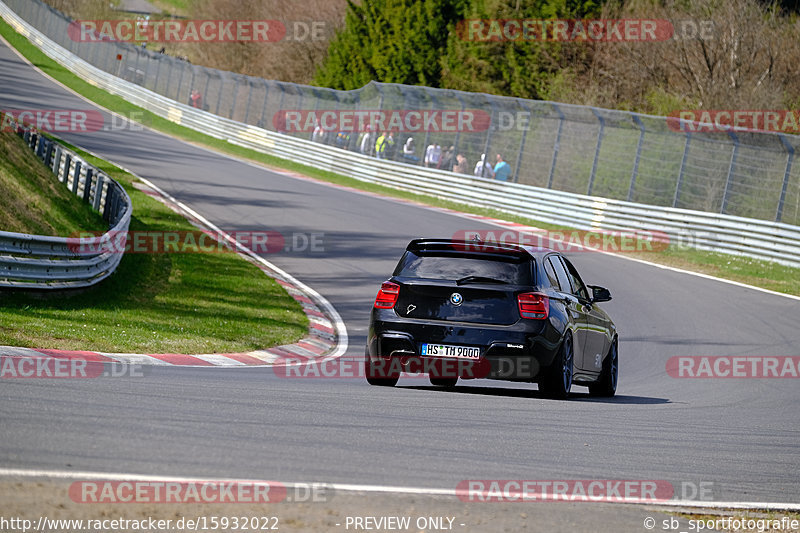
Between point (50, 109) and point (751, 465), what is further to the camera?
point (50, 109)

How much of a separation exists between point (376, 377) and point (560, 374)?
1841mm

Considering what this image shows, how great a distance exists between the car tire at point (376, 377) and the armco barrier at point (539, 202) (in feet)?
53.5

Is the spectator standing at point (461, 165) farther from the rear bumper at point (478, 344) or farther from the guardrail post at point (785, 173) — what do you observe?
the rear bumper at point (478, 344)

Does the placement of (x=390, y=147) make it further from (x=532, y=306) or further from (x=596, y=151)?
(x=532, y=306)

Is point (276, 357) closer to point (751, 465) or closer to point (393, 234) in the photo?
point (751, 465)

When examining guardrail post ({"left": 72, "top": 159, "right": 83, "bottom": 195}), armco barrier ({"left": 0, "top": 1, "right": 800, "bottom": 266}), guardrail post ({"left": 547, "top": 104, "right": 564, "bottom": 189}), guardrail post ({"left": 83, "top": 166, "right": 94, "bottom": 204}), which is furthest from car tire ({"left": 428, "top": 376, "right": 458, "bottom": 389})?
guardrail post ({"left": 547, "top": 104, "right": 564, "bottom": 189})

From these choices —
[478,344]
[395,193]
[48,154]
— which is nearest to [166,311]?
[478,344]

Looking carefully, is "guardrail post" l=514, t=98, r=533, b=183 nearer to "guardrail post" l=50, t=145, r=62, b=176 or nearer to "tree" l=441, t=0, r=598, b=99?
"guardrail post" l=50, t=145, r=62, b=176

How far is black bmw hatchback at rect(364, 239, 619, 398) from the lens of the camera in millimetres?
10266

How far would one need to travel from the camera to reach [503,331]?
404 inches

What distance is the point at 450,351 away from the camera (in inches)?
406

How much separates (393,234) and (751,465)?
18.3m

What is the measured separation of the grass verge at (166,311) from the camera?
13031 mm

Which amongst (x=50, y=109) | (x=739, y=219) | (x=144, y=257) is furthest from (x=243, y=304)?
(x=50, y=109)
